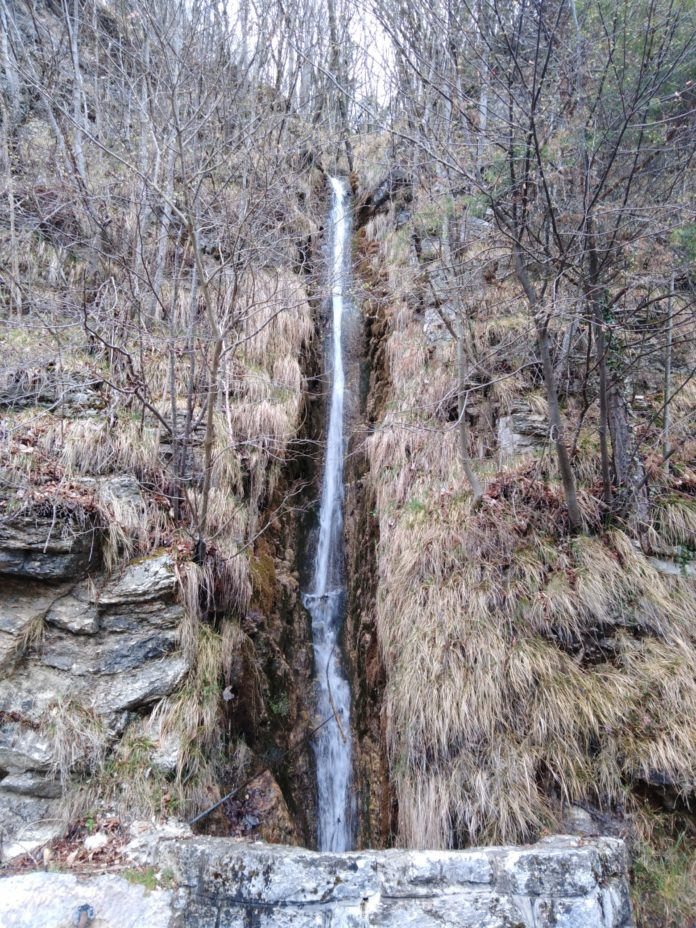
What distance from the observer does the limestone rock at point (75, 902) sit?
217cm

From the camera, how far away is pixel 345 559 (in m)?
5.36

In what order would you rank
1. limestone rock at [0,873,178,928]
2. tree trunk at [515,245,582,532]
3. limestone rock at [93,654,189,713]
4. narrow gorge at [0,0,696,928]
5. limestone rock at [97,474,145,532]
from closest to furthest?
limestone rock at [0,873,178,928], narrow gorge at [0,0,696,928], limestone rock at [93,654,189,713], tree trunk at [515,245,582,532], limestone rock at [97,474,145,532]

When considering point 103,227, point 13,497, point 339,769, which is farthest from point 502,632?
point 103,227

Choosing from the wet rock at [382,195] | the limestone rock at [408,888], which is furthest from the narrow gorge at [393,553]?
the wet rock at [382,195]

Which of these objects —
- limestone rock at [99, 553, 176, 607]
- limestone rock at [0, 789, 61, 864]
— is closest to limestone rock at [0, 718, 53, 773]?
limestone rock at [0, 789, 61, 864]

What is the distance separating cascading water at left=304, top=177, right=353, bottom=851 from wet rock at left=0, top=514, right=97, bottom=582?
2240 mm

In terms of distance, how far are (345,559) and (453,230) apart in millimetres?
3464

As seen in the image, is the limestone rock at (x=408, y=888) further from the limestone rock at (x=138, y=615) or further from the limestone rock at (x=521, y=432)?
the limestone rock at (x=521, y=432)

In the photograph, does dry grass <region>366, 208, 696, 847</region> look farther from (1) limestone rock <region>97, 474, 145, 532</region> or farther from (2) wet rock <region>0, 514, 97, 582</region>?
(2) wet rock <region>0, 514, 97, 582</region>

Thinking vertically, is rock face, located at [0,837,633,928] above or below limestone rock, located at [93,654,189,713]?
below

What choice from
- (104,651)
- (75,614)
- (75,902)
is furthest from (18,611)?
(75,902)

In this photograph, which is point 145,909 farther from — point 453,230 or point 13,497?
point 453,230

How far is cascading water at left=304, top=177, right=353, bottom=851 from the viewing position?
4020mm

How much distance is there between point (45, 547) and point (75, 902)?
190cm
